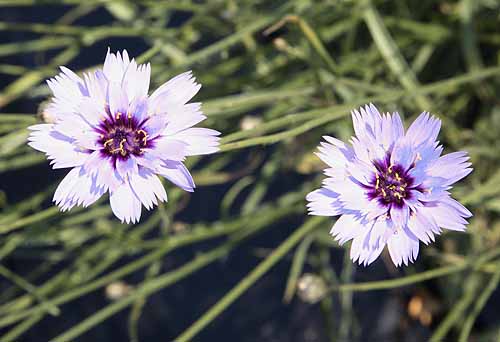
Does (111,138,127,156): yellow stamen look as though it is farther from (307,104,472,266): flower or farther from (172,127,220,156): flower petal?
(307,104,472,266): flower

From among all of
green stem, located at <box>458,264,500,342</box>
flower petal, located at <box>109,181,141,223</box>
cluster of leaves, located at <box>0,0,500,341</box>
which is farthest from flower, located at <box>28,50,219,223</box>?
green stem, located at <box>458,264,500,342</box>

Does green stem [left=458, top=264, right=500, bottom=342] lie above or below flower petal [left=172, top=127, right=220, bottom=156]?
below

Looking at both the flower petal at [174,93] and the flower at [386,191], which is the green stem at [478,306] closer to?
the flower at [386,191]

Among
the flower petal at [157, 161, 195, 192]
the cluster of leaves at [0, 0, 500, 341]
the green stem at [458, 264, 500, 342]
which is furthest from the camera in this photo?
Answer: the cluster of leaves at [0, 0, 500, 341]

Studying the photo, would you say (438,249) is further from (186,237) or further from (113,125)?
(113,125)

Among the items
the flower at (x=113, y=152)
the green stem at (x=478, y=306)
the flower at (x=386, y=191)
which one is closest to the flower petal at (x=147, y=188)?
the flower at (x=113, y=152)

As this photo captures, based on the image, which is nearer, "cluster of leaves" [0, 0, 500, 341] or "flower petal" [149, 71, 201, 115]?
"flower petal" [149, 71, 201, 115]
